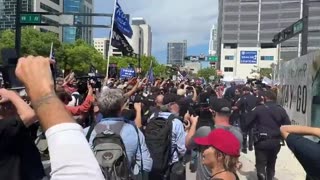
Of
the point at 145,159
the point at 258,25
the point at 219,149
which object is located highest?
the point at 258,25

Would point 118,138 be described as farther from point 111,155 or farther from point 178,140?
point 178,140

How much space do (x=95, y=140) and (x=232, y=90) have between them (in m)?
16.9

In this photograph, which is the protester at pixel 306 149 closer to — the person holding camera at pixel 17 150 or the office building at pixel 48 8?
the person holding camera at pixel 17 150

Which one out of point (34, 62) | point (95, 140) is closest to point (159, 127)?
point (95, 140)

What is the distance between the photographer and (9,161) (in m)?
3.16

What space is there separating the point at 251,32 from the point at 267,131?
432 ft

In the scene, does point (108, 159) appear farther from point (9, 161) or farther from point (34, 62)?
point (34, 62)

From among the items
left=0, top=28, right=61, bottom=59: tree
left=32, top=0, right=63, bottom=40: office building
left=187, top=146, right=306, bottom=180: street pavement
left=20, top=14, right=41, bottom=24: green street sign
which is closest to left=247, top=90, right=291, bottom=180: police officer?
left=187, top=146, right=306, bottom=180: street pavement

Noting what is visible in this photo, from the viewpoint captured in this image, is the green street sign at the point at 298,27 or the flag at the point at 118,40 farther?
the green street sign at the point at 298,27

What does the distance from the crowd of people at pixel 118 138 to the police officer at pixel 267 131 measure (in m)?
0.02

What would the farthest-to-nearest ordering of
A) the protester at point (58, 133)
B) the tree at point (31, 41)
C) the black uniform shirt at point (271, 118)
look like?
the tree at point (31, 41)
the black uniform shirt at point (271, 118)
the protester at point (58, 133)

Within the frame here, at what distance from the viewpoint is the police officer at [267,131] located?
8.38 meters

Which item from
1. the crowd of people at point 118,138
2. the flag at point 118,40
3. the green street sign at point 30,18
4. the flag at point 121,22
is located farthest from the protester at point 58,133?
the green street sign at point 30,18

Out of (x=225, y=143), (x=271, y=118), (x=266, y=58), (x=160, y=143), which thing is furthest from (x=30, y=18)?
(x=266, y=58)
